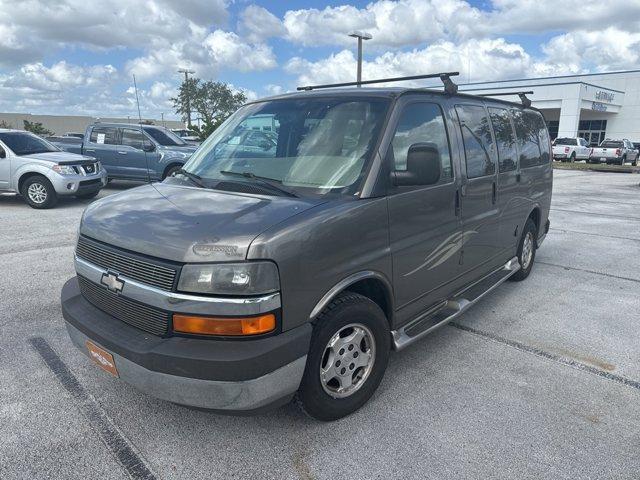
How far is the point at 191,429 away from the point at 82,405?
0.80 m

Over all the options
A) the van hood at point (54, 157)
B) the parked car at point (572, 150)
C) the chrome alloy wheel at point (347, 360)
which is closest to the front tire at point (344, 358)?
the chrome alloy wheel at point (347, 360)

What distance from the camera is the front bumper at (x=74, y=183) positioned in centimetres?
1037

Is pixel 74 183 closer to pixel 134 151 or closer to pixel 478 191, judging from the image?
pixel 134 151

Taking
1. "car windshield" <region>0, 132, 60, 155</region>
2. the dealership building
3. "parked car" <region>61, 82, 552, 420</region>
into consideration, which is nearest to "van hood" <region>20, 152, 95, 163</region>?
"car windshield" <region>0, 132, 60, 155</region>

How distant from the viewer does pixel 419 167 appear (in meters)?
2.98

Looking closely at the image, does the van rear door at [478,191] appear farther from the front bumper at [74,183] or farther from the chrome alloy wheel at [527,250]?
the front bumper at [74,183]

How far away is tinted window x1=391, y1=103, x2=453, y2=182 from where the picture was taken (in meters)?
3.21

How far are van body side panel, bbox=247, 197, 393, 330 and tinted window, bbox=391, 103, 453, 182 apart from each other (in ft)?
1.38

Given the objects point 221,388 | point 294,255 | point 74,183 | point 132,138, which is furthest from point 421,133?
point 132,138

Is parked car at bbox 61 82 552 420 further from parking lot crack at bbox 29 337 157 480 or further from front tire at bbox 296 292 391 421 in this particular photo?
parking lot crack at bbox 29 337 157 480

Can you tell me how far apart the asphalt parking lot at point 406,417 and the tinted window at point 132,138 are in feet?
30.5

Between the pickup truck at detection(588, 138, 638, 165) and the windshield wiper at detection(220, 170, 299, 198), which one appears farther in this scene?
the pickup truck at detection(588, 138, 638, 165)

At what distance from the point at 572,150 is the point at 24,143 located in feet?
103

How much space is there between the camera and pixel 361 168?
3.01m
